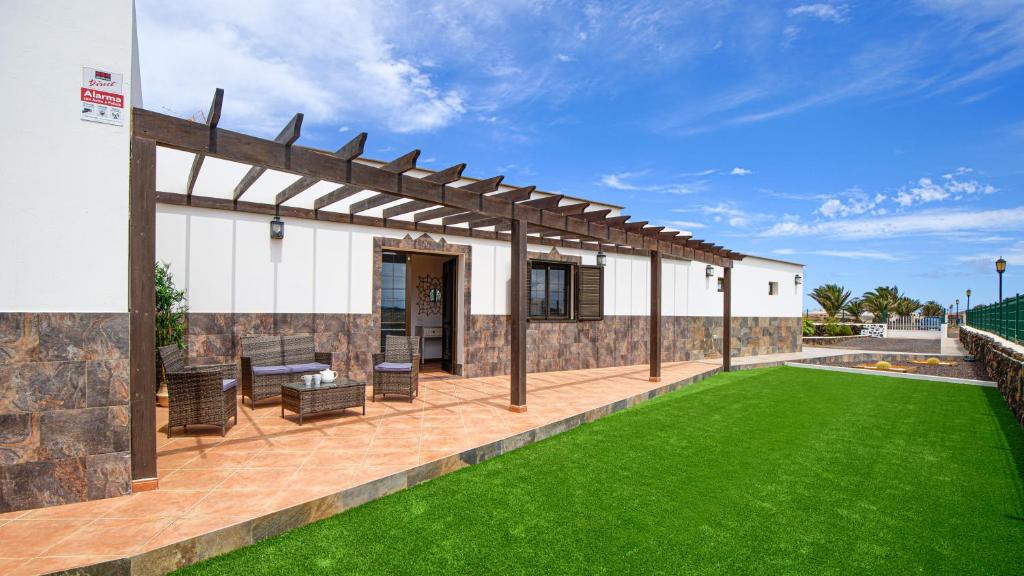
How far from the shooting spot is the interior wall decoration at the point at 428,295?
37.9ft

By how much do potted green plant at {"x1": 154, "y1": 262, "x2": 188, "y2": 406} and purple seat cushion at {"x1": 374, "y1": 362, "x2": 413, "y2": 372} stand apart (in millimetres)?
2484

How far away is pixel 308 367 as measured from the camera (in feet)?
21.7

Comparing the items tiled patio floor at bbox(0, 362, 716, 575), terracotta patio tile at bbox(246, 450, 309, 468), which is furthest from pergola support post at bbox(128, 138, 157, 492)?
terracotta patio tile at bbox(246, 450, 309, 468)

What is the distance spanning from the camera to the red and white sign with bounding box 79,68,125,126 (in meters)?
3.23

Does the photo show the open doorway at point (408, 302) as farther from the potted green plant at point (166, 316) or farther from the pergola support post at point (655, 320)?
the pergola support post at point (655, 320)

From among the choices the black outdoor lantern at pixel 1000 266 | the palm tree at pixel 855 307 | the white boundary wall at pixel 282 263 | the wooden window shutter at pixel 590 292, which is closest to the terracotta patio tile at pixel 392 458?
the white boundary wall at pixel 282 263

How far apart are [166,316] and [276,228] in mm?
1822

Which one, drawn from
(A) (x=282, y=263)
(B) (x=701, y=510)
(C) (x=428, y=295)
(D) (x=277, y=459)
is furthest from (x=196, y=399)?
(C) (x=428, y=295)

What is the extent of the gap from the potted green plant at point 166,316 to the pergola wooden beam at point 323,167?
313 cm

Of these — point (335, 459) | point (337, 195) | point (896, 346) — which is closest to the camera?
point (335, 459)

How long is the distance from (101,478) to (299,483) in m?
1.26

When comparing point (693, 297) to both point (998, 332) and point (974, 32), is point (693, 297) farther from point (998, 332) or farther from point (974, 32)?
point (974, 32)

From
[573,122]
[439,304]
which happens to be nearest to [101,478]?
[439,304]

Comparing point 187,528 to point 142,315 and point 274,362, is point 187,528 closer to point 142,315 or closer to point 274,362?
point 142,315
